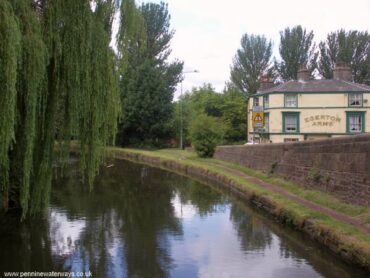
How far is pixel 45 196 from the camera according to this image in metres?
7.77

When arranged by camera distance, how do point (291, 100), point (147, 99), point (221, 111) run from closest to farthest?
1. point (291, 100)
2. point (147, 99)
3. point (221, 111)

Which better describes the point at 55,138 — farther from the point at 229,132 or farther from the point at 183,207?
the point at 229,132

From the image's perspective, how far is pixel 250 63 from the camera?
55281mm

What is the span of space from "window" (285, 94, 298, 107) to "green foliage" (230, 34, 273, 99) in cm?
1728

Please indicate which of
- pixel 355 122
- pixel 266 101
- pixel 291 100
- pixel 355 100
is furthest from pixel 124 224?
pixel 355 100

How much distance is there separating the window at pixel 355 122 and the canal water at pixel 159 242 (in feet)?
73.8

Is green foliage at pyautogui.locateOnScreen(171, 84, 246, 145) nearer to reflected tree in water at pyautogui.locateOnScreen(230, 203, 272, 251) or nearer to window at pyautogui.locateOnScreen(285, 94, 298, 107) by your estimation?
window at pyautogui.locateOnScreen(285, 94, 298, 107)

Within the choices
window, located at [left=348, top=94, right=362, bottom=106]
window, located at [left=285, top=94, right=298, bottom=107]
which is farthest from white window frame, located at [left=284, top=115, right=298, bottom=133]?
window, located at [left=348, top=94, right=362, bottom=106]

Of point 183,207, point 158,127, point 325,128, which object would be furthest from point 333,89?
point 183,207

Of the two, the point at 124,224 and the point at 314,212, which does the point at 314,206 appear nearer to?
the point at 314,212

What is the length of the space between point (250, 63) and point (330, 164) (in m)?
43.4

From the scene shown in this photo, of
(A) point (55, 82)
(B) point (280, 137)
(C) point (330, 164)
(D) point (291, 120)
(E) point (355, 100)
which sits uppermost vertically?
(E) point (355, 100)

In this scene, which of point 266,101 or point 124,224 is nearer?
point 124,224

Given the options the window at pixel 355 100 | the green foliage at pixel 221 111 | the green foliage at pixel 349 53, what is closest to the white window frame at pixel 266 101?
the green foliage at pixel 221 111
